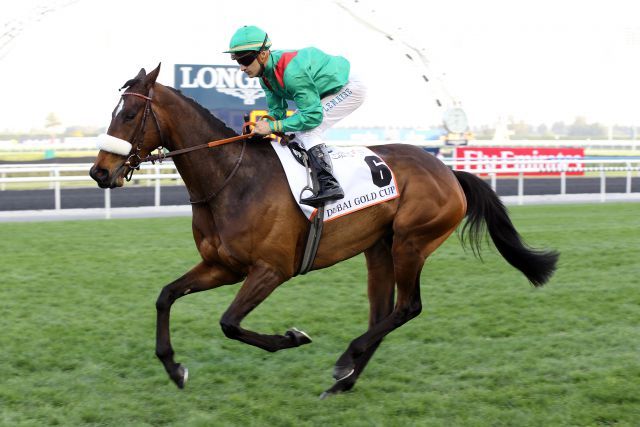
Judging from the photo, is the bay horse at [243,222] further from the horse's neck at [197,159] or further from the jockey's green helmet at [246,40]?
the jockey's green helmet at [246,40]

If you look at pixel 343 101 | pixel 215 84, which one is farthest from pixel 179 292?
pixel 215 84

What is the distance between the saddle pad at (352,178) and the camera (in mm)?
4031

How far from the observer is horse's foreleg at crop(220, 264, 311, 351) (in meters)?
3.79

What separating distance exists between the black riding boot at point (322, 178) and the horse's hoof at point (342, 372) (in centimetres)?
76

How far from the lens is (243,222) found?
3848mm

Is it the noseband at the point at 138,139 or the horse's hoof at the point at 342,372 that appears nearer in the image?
the noseband at the point at 138,139

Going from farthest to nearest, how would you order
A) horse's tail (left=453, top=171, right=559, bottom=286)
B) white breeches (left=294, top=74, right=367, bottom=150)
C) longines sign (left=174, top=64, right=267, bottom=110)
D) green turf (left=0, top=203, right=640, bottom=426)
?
longines sign (left=174, top=64, right=267, bottom=110) → horse's tail (left=453, top=171, right=559, bottom=286) → white breeches (left=294, top=74, right=367, bottom=150) → green turf (left=0, top=203, right=640, bottom=426)

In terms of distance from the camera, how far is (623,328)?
197 inches

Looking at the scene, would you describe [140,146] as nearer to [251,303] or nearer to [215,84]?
[251,303]

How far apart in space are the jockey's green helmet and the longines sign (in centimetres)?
1607

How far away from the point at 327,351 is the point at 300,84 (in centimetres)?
155

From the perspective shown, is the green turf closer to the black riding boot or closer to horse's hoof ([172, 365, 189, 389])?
horse's hoof ([172, 365, 189, 389])

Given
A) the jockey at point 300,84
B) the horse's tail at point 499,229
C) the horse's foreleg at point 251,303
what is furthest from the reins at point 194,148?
the horse's tail at point 499,229

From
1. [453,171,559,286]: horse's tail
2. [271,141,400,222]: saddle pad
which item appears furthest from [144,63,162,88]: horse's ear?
[453,171,559,286]: horse's tail
